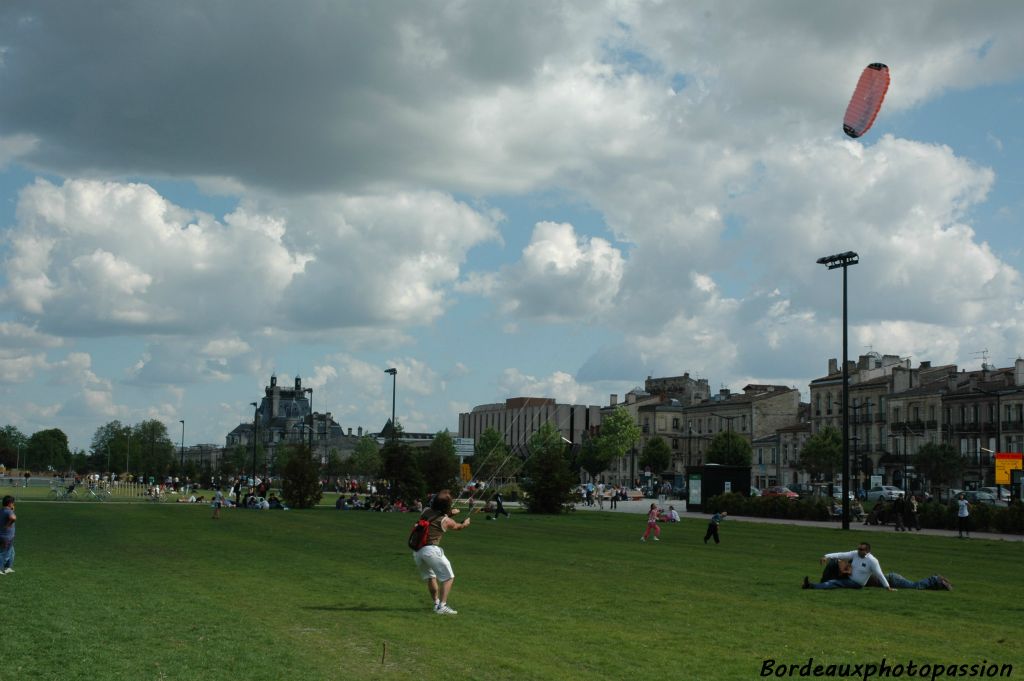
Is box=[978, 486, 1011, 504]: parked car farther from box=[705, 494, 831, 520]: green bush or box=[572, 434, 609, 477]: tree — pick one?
box=[572, 434, 609, 477]: tree

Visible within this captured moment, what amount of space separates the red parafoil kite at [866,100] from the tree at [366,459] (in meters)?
132

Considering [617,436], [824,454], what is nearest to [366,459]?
[617,436]

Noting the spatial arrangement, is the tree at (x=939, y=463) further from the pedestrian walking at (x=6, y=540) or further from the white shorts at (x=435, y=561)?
the white shorts at (x=435, y=561)

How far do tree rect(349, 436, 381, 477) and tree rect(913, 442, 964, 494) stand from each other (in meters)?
76.4

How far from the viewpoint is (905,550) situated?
33625 mm

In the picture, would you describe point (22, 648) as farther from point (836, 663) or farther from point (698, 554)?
point (698, 554)

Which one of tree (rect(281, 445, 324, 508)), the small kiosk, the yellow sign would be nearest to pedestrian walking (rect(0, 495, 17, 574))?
tree (rect(281, 445, 324, 508))

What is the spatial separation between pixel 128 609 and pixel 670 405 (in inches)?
5695

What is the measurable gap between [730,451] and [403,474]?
201 ft

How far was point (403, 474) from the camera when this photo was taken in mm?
67812

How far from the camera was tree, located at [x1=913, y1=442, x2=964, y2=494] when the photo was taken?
313ft

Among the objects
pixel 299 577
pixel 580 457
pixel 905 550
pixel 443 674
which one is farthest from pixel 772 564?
pixel 580 457

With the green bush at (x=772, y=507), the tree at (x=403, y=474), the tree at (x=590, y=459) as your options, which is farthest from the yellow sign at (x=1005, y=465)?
the tree at (x=590, y=459)

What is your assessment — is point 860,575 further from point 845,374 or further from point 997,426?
point 997,426
